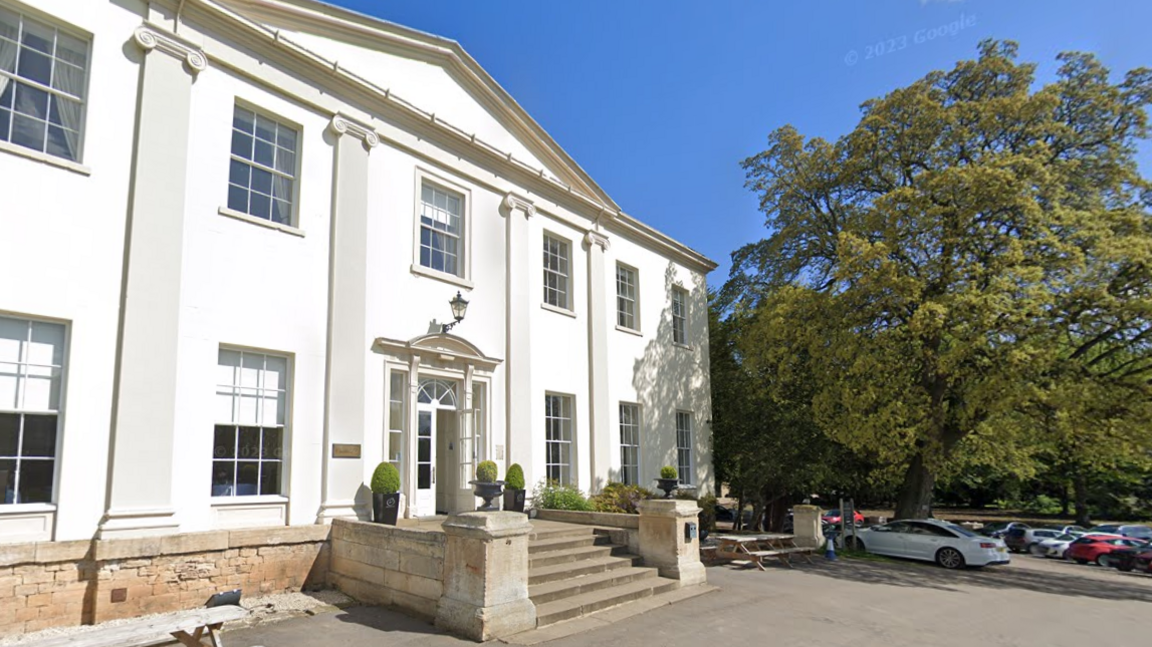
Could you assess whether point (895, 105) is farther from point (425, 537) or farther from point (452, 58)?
point (425, 537)

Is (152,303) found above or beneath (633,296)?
beneath

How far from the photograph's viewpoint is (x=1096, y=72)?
59.4ft

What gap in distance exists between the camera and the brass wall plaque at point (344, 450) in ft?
35.4

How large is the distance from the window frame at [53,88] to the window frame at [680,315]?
49.2 feet

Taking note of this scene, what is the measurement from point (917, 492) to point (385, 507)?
16264mm

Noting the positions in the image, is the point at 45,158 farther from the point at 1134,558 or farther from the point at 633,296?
the point at 1134,558

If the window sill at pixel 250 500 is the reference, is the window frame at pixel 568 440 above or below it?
above

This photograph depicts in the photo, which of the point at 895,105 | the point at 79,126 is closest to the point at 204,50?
the point at 79,126

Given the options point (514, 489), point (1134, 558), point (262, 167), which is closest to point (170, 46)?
point (262, 167)

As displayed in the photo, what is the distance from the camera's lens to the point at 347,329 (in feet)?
36.8

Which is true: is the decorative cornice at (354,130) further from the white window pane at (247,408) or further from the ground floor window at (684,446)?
the ground floor window at (684,446)

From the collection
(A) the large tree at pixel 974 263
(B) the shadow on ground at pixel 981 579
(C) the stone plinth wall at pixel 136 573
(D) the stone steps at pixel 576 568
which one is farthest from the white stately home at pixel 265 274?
(A) the large tree at pixel 974 263

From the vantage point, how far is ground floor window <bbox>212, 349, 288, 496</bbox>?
9664mm

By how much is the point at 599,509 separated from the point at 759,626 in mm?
6022
